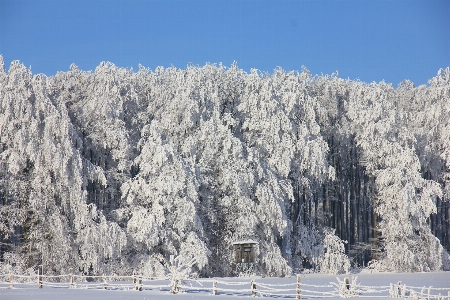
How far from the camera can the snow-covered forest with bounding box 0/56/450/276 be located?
34.9m

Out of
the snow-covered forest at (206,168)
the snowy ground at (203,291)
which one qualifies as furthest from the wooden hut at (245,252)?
the snow-covered forest at (206,168)

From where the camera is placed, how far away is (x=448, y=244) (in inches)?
1868

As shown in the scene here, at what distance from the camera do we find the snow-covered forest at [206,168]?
1375 inches

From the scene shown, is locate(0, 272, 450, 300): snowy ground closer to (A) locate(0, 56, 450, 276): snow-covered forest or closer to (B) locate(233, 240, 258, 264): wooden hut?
(B) locate(233, 240, 258, 264): wooden hut

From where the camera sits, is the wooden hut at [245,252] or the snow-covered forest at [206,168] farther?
the snow-covered forest at [206,168]

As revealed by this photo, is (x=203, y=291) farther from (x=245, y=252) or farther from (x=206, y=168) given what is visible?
(x=206, y=168)

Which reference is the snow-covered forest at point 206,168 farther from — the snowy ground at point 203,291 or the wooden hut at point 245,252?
the snowy ground at point 203,291

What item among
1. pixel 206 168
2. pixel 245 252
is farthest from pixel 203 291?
pixel 206 168

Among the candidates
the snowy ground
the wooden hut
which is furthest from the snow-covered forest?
the snowy ground

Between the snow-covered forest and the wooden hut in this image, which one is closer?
Answer: the wooden hut

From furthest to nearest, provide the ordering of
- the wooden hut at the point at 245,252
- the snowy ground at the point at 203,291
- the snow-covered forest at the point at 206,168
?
the snow-covered forest at the point at 206,168 < the wooden hut at the point at 245,252 < the snowy ground at the point at 203,291

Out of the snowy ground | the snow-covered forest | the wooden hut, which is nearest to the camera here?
the snowy ground

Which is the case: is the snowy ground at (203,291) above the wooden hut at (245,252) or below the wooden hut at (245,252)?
below

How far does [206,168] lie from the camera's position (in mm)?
38469
